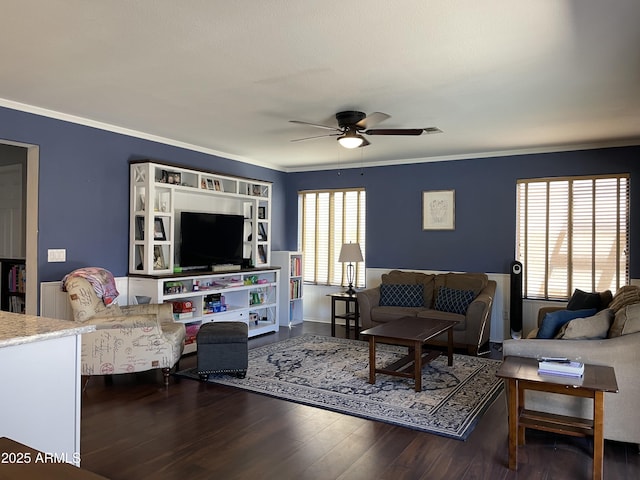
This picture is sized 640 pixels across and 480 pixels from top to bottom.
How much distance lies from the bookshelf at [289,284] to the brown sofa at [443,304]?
4.50 feet

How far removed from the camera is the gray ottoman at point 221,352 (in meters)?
4.34

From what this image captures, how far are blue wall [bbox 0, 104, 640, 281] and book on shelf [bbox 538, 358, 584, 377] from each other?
350 cm

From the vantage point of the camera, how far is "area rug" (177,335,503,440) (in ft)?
11.7

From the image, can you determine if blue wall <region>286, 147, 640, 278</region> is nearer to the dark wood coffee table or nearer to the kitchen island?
the dark wood coffee table

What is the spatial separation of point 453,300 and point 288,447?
347 cm

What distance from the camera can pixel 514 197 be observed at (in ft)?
20.6

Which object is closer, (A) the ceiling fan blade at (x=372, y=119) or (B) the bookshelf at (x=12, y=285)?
(A) the ceiling fan blade at (x=372, y=119)

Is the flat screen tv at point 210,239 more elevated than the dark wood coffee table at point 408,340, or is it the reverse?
the flat screen tv at point 210,239

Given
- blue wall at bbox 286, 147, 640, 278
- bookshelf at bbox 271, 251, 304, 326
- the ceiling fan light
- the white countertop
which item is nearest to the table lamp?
blue wall at bbox 286, 147, 640, 278

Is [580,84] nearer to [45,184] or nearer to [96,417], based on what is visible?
[96,417]

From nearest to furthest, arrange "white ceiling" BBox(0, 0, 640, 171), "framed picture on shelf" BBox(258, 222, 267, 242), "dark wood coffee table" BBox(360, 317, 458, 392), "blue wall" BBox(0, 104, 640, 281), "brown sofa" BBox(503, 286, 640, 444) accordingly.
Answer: "white ceiling" BBox(0, 0, 640, 171)
"brown sofa" BBox(503, 286, 640, 444)
"dark wood coffee table" BBox(360, 317, 458, 392)
"blue wall" BBox(0, 104, 640, 281)
"framed picture on shelf" BBox(258, 222, 267, 242)

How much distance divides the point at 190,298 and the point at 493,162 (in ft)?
14.2

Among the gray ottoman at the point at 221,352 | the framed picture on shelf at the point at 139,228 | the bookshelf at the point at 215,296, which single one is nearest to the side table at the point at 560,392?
the gray ottoman at the point at 221,352

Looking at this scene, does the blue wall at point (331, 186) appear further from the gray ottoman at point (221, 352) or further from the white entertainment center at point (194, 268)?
the gray ottoman at point (221, 352)
